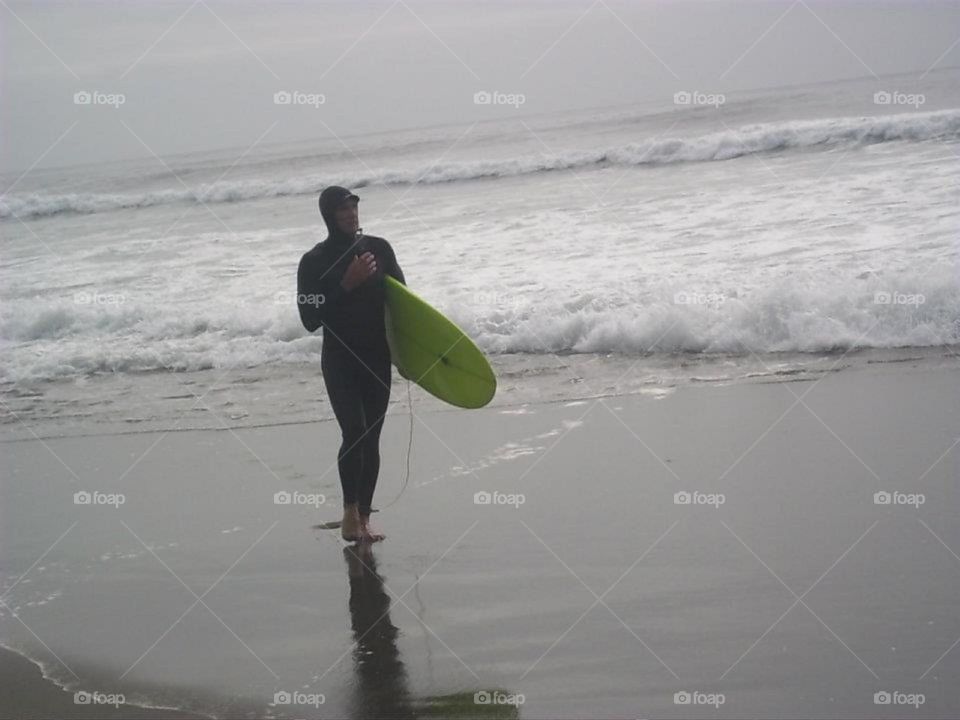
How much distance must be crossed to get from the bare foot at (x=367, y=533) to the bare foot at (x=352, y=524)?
11 mm

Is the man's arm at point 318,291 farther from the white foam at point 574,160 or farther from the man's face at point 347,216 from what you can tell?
the white foam at point 574,160

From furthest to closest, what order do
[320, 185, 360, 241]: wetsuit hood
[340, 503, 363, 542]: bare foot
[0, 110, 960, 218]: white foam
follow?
[0, 110, 960, 218]: white foam
[340, 503, 363, 542]: bare foot
[320, 185, 360, 241]: wetsuit hood

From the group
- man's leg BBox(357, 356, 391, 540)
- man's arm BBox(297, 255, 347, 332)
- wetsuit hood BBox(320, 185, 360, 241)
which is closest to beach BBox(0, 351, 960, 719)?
man's leg BBox(357, 356, 391, 540)

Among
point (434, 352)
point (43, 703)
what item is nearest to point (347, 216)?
point (434, 352)

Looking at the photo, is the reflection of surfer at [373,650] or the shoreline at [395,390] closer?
the reflection of surfer at [373,650]

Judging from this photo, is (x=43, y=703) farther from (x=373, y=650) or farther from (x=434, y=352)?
(x=434, y=352)

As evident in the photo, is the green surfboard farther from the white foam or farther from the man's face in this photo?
the white foam

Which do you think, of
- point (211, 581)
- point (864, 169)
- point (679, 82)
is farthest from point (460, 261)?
point (679, 82)

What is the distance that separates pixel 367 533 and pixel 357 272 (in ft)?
3.77

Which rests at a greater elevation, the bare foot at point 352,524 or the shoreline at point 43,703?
the bare foot at point 352,524

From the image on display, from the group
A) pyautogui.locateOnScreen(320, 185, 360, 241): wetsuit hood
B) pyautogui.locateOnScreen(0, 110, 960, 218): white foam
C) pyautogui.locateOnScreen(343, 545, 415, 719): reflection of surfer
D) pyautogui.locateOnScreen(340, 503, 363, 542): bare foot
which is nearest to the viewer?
pyautogui.locateOnScreen(343, 545, 415, 719): reflection of surfer

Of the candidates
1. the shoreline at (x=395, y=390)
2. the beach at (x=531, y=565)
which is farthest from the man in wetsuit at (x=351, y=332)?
the shoreline at (x=395, y=390)

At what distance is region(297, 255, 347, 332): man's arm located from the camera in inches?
186

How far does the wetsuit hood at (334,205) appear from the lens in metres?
4.66
